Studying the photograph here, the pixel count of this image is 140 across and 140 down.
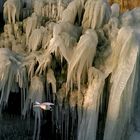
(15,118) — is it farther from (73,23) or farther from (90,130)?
(73,23)

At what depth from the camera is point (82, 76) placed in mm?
5922

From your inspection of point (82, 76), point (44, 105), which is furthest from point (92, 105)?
point (44, 105)

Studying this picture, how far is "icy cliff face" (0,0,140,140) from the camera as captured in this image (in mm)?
5772

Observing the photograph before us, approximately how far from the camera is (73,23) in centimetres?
655

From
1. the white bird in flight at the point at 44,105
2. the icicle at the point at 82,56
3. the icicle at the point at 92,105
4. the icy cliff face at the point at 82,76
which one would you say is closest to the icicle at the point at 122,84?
the icy cliff face at the point at 82,76

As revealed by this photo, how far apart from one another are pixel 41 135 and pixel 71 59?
1.01 m

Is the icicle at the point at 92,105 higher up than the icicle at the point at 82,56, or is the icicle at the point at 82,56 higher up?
the icicle at the point at 82,56

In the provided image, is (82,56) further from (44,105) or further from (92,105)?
(44,105)

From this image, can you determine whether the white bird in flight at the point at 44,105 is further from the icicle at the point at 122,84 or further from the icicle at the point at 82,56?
the icicle at the point at 122,84

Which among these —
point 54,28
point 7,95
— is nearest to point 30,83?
point 7,95

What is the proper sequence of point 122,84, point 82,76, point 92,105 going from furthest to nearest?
point 82,76, point 92,105, point 122,84

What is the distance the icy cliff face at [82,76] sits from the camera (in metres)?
5.77

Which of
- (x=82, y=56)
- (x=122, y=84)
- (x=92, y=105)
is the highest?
(x=82, y=56)

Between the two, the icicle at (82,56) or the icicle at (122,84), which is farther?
the icicle at (82,56)
